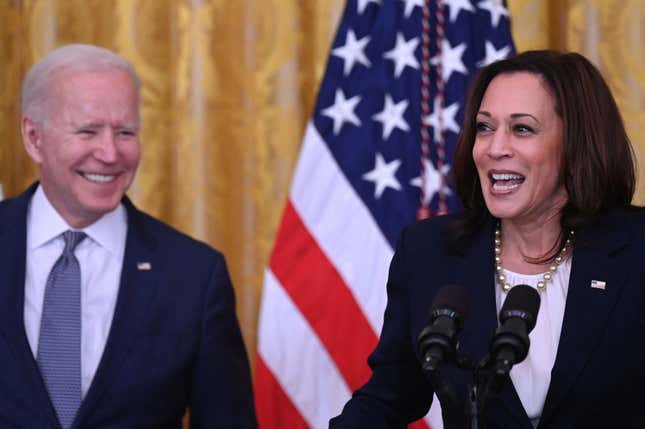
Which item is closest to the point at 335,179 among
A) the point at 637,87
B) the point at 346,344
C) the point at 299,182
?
A: the point at 299,182

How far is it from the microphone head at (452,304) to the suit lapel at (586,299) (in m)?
0.65

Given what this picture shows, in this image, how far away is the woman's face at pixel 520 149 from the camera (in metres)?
2.53

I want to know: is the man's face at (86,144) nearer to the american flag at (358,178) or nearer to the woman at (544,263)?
the woman at (544,263)

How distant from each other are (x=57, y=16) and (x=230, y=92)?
810 millimetres

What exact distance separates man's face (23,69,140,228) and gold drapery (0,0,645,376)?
1164mm

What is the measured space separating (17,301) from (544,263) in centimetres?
144

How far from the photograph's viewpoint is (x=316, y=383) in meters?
3.92

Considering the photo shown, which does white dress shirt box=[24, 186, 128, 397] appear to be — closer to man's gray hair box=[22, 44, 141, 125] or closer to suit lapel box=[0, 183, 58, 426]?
suit lapel box=[0, 183, 58, 426]

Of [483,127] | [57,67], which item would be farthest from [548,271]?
[57,67]

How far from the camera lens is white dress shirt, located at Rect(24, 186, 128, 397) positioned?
9.52 feet

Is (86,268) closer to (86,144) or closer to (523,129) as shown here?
(86,144)

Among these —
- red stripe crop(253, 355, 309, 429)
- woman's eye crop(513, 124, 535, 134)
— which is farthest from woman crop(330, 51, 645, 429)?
red stripe crop(253, 355, 309, 429)

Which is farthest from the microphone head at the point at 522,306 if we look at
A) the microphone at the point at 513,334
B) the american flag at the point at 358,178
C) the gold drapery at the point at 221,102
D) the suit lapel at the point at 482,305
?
the gold drapery at the point at 221,102

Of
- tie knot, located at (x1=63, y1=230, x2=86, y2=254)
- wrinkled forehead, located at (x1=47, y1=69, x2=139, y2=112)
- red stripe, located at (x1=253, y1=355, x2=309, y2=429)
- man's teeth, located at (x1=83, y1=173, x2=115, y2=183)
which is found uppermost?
wrinkled forehead, located at (x1=47, y1=69, x2=139, y2=112)
